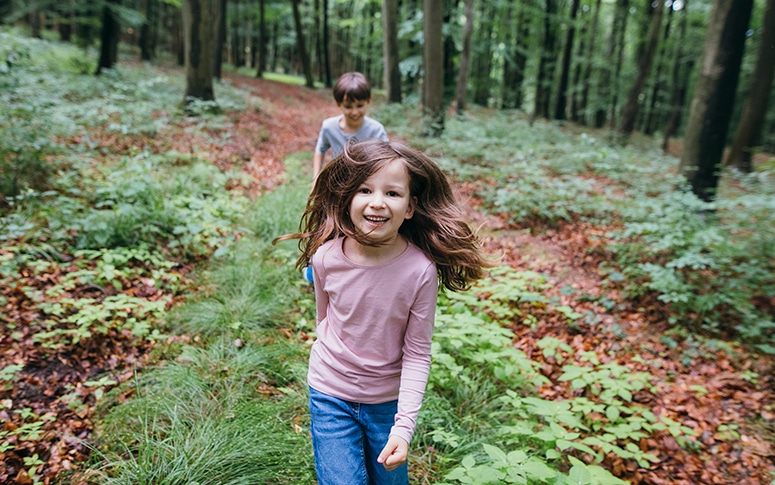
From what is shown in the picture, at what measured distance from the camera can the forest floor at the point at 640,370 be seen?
3148 mm

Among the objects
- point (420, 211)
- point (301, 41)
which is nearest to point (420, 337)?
point (420, 211)

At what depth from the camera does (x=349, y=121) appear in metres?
4.05

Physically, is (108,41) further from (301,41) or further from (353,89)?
(353,89)

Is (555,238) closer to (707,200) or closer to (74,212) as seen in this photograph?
(707,200)

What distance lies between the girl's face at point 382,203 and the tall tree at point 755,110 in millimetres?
12173

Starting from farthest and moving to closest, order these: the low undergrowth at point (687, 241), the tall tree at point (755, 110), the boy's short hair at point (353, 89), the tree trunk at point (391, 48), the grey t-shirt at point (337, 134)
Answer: the tree trunk at point (391, 48)
the tall tree at point (755, 110)
the low undergrowth at point (687, 241)
the grey t-shirt at point (337, 134)
the boy's short hair at point (353, 89)

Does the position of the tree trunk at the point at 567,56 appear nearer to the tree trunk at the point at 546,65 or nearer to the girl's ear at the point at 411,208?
the tree trunk at the point at 546,65

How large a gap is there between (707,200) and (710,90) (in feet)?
5.16

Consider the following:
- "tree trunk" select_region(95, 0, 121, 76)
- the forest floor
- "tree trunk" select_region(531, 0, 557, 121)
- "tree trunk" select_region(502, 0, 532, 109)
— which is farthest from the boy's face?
"tree trunk" select_region(502, 0, 532, 109)

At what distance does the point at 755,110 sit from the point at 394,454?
550 inches

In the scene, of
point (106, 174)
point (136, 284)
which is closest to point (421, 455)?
point (136, 284)

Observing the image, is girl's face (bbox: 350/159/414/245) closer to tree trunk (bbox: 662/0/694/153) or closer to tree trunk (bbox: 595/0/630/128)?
tree trunk (bbox: 662/0/694/153)

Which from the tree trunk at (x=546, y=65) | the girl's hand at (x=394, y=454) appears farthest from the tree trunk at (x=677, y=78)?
the girl's hand at (x=394, y=454)

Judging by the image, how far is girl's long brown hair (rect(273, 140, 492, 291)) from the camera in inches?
72.2
